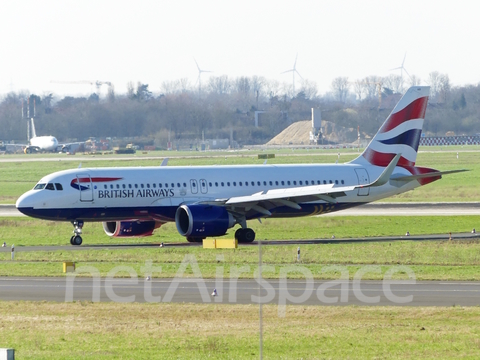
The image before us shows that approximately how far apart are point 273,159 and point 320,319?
342 feet

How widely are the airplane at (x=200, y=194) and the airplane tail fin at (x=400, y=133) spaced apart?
4.13 feet

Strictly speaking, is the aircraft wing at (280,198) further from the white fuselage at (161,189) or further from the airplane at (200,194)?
the white fuselage at (161,189)

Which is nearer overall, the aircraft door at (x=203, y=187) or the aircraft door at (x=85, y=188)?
the aircraft door at (x=85, y=188)

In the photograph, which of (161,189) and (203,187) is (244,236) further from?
(161,189)

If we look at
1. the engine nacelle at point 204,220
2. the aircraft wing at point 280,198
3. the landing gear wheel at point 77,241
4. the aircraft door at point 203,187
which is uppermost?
the aircraft door at point 203,187

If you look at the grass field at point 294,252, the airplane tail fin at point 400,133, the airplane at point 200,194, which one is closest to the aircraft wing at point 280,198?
the airplane at point 200,194

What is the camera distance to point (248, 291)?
29500 mm

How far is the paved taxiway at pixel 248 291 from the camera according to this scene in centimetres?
2728

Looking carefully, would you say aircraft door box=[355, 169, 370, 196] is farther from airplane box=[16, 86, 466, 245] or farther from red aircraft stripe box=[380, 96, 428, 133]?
red aircraft stripe box=[380, 96, 428, 133]

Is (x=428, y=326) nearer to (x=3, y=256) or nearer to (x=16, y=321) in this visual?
(x=16, y=321)
